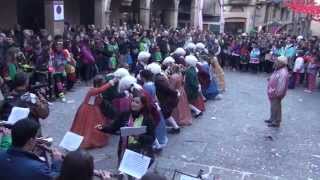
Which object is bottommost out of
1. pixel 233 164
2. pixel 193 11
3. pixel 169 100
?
pixel 233 164

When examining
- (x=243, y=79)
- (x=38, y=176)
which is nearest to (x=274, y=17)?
(x=243, y=79)

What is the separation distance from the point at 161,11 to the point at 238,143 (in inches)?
762

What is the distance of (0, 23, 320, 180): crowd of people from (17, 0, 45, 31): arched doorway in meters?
2.71

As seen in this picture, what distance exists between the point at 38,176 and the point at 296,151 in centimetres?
611

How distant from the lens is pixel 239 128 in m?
9.89

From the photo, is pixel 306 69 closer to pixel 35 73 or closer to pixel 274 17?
pixel 35 73

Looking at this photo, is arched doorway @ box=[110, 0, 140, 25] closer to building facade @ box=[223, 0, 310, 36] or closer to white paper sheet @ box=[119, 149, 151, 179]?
building facade @ box=[223, 0, 310, 36]

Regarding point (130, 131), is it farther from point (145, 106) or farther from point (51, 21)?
point (51, 21)

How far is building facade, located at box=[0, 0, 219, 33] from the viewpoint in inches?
672

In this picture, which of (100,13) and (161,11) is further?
(161,11)

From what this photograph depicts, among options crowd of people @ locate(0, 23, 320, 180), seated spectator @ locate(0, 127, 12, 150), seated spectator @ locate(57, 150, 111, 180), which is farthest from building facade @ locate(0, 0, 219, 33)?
seated spectator @ locate(57, 150, 111, 180)

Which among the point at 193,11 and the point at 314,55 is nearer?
the point at 314,55

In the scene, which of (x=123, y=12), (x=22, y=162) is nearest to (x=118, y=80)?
Result: (x=22, y=162)

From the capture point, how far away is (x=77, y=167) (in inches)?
121
